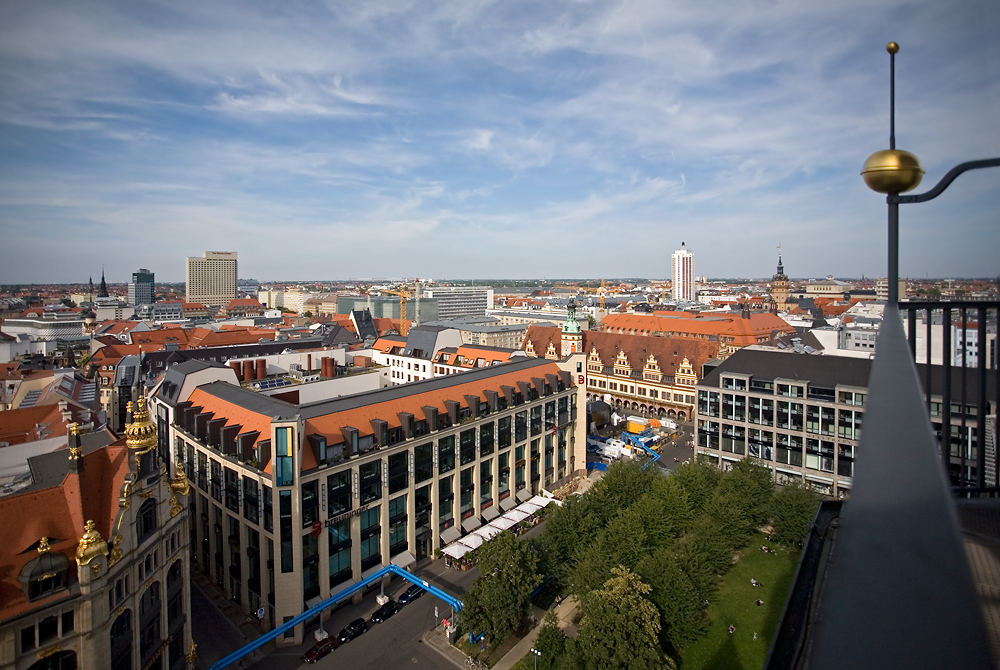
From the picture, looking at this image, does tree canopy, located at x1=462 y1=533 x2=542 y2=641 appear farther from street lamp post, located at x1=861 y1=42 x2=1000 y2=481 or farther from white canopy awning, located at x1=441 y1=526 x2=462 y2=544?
street lamp post, located at x1=861 y1=42 x2=1000 y2=481

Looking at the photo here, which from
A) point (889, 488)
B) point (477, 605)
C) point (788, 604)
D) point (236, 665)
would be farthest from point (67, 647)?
point (889, 488)

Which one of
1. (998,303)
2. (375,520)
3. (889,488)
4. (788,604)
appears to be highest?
(998,303)

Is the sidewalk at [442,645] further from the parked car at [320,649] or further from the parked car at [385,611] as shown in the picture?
the parked car at [320,649]

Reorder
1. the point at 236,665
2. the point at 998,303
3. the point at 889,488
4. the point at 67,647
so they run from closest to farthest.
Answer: the point at 889,488
the point at 998,303
the point at 67,647
the point at 236,665

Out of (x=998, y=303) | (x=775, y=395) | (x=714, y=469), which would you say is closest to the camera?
(x=998, y=303)

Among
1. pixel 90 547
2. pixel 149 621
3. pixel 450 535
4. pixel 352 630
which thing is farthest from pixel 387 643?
pixel 90 547

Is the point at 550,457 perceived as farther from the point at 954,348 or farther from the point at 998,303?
the point at 998,303

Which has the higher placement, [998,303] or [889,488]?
[998,303]
